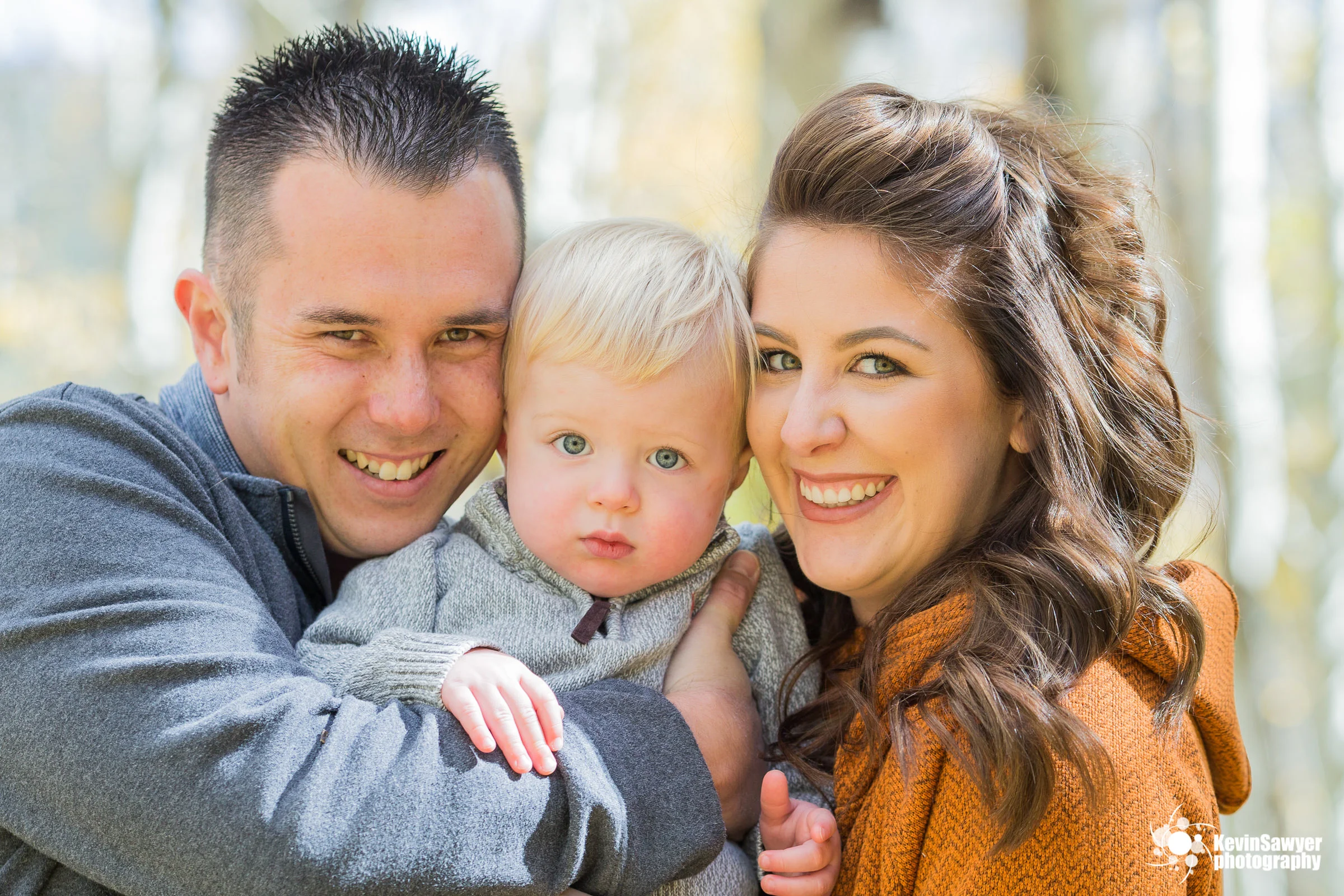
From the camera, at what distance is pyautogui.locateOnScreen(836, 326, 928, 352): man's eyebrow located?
2219 millimetres

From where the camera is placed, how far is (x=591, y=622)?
230 centimetres

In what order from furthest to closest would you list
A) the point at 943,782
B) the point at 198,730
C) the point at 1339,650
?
the point at 1339,650
the point at 943,782
the point at 198,730

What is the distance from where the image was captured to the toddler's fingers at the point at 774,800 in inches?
82.8

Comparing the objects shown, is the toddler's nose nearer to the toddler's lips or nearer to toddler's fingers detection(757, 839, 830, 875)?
the toddler's lips

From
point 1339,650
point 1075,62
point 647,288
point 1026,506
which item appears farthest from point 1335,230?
point 647,288

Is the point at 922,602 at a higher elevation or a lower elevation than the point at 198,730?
lower

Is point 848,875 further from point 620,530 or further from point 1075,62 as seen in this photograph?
point 1075,62

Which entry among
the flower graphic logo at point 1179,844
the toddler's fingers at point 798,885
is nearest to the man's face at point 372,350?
the toddler's fingers at point 798,885

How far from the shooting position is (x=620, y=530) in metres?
2.35

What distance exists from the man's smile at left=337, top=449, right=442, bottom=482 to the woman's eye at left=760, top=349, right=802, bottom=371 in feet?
2.73

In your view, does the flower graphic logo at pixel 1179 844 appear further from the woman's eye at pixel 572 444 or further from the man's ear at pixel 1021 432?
the woman's eye at pixel 572 444

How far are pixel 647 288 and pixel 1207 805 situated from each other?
1564 mm

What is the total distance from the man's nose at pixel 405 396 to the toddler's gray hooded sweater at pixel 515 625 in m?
0.23

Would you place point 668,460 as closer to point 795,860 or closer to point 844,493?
point 844,493
